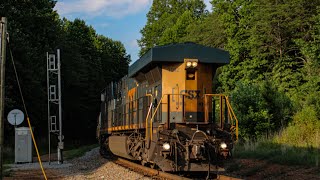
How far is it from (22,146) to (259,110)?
12801mm

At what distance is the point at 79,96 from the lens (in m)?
50.8

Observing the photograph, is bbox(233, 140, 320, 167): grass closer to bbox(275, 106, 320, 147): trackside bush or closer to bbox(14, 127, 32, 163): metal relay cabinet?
bbox(275, 106, 320, 147): trackside bush

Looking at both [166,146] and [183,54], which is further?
[183,54]

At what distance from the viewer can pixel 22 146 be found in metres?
21.5

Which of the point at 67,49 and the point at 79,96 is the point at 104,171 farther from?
the point at 79,96

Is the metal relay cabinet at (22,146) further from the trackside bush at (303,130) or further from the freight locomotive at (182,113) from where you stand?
the trackside bush at (303,130)

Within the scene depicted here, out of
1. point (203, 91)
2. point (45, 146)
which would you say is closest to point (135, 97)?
point (203, 91)

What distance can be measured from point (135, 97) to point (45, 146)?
2183cm

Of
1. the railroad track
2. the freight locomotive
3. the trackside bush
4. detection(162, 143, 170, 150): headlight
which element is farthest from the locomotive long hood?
the trackside bush

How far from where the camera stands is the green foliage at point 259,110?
22.6 m

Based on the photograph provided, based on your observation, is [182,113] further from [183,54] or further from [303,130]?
[303,130]

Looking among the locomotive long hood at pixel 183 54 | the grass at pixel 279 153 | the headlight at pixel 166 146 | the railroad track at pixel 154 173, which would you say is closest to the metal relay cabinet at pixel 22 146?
the railroad track at pixel 154 173

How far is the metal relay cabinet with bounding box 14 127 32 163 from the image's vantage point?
69.9 ft

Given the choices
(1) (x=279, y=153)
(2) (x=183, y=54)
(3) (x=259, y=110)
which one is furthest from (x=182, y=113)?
(3) (x=259, y=110)
